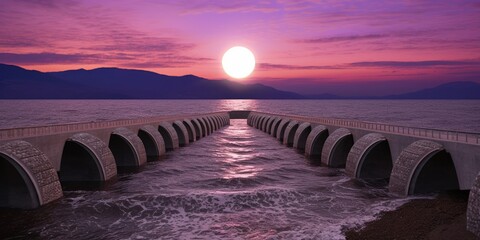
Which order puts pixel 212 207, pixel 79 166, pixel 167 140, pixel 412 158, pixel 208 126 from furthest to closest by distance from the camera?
pixel 208 126 → pixel 167 140 → pixel 79 166 → pixel 412 158 → pixel 212 207

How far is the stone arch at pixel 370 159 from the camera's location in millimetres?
31703

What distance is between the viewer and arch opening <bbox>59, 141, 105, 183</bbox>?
31.0 metres

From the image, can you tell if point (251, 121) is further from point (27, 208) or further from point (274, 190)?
point (27, 208)

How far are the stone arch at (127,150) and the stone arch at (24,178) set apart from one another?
46.9 ft

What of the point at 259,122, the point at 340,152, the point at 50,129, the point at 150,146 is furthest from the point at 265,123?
the point at 50,129

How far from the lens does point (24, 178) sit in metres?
22.2

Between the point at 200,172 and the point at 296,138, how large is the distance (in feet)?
65.9

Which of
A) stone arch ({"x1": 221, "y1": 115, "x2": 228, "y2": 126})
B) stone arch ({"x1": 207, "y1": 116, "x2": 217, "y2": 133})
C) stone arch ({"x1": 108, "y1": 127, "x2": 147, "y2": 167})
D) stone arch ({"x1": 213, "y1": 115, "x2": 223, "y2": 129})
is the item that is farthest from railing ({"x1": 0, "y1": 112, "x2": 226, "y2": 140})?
stone arch ({"x1": 221, "y1": 115, "x2": 228, "y2": 126})

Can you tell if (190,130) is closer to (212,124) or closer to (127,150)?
(212,124)

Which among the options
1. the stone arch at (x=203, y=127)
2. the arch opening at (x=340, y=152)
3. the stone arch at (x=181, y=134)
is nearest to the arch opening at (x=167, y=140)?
the stone arch at (x=181, y=134)

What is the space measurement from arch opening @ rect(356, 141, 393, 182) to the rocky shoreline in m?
8.50

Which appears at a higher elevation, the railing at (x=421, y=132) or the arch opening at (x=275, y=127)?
the railing at (x=421, y=132)

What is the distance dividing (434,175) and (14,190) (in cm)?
2715

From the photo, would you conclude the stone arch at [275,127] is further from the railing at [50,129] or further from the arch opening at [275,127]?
the railing at [50,129]
